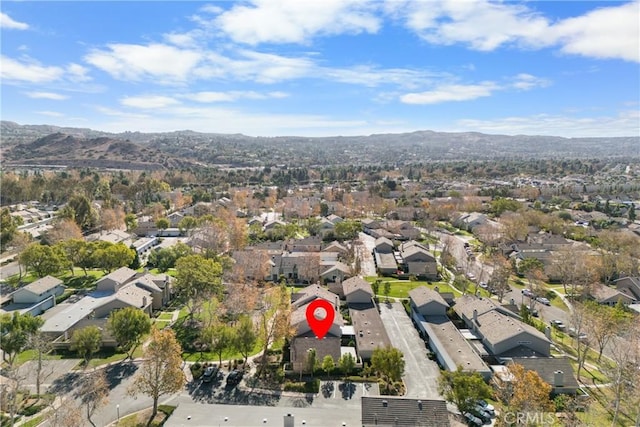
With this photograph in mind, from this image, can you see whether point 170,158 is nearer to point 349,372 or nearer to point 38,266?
point 38,266

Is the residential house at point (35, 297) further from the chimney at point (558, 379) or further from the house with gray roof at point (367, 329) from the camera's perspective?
the chimney at point (558, 379)

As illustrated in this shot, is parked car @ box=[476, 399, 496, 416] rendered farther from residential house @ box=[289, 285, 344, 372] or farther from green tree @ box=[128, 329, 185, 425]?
green tree @ box=[128, 329, 185, 425]

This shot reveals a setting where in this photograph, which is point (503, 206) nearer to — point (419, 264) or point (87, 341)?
point (419, 264)

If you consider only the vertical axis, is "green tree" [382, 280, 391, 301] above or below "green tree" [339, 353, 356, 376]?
below

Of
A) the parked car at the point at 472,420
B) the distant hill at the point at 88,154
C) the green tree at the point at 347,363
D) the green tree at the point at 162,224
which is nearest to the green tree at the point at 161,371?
the green tree at the point at 347,363

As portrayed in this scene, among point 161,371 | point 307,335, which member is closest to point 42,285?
point 161,371

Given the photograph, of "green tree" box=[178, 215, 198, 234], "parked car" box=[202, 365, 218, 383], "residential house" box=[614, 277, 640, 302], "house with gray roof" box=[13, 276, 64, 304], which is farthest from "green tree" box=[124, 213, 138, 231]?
"residential house" box=[614, 277, 640, 302]
